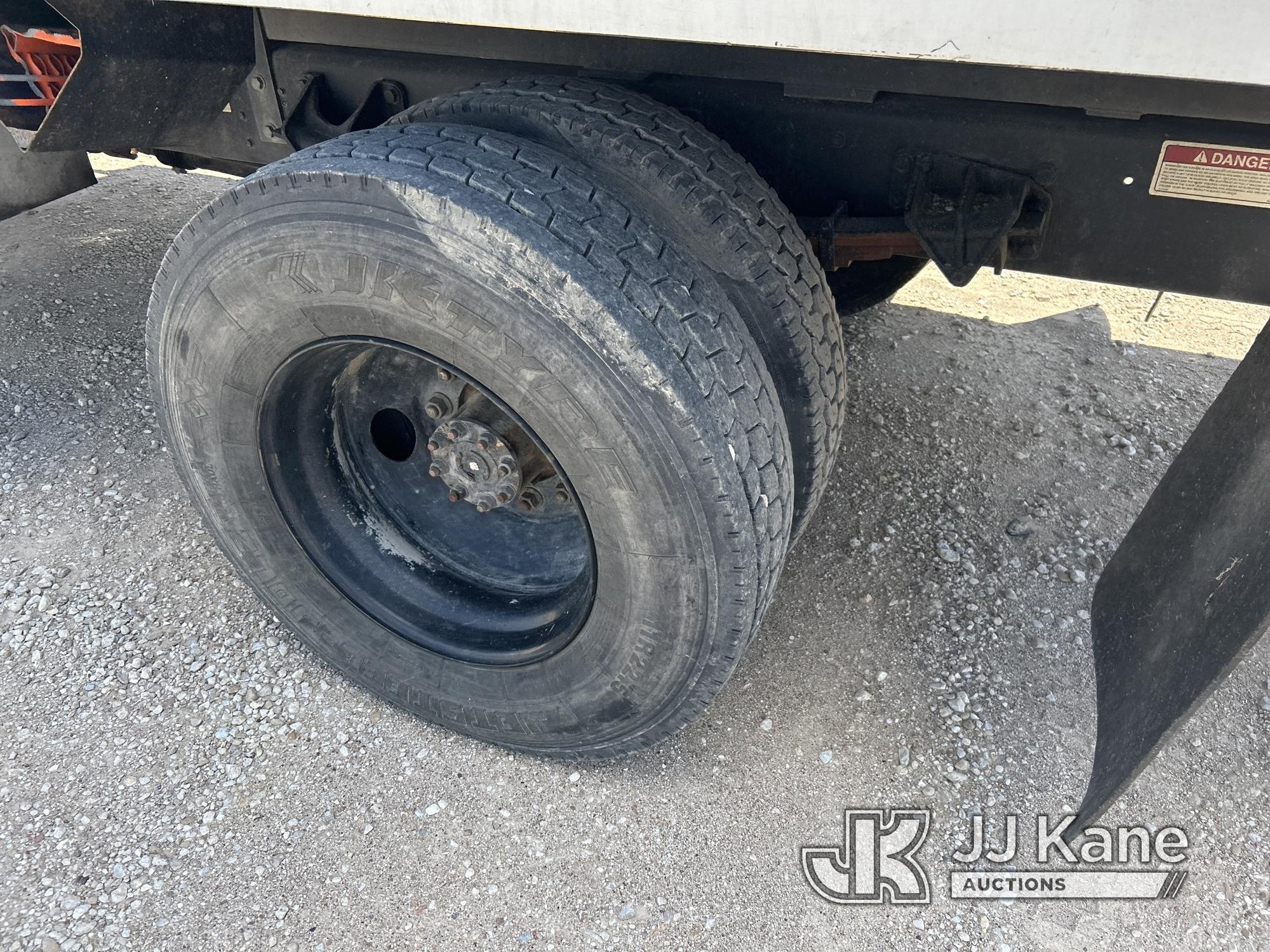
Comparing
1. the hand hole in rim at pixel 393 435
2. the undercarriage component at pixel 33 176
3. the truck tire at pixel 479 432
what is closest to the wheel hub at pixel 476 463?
the truck tire at pixel 479 432

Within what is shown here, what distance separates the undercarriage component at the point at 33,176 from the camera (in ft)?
9.20

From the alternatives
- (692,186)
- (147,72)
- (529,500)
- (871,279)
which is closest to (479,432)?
(529,500)

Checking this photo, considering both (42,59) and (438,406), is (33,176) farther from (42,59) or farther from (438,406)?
(438,406)

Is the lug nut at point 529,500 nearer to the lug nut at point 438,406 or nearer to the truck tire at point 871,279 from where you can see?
the lug nut at point 438,406

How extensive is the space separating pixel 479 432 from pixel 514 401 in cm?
34

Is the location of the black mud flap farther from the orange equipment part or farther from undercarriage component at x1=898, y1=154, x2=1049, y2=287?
the orange equipment part

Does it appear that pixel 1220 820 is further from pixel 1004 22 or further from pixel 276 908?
pixel 276 908

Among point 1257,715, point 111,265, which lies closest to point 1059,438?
point 1257,715

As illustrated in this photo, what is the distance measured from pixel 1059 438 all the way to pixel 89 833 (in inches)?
117

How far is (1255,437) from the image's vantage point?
5.32ft

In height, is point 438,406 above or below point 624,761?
above

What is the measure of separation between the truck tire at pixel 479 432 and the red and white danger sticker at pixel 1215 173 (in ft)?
2.62

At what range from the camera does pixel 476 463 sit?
198 cm

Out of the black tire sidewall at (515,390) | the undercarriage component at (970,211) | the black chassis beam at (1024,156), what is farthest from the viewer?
the undercarriage component at (970,211)
